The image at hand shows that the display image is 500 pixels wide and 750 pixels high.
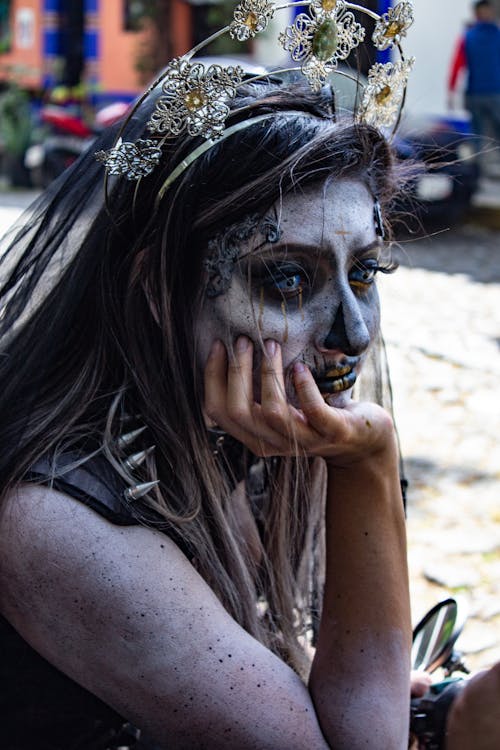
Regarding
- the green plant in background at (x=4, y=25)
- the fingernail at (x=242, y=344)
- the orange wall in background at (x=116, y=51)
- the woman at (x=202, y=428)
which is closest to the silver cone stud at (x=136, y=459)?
the woman at (x=202, y=428)

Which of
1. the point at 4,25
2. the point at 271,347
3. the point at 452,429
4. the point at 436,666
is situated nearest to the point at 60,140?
the point at 452,429

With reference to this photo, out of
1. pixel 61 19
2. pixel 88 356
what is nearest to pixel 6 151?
pixel 61 19

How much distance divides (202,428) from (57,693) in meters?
0.59

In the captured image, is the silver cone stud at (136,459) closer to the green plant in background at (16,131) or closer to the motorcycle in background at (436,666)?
the motorcycle in background at (436,666)

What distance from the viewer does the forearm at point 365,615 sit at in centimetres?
185

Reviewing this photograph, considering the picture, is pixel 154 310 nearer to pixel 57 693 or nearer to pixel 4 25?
pixel 57 693

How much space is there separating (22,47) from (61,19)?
3.68 ft

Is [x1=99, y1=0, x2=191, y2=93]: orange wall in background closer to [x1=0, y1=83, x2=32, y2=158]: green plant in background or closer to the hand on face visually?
[x1=0, y1=83, x2=32, y2=158]: green plant in background

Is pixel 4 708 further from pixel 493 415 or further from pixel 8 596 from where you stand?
pixel 493 415

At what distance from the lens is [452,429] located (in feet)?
16.4

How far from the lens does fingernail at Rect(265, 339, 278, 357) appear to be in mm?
1872

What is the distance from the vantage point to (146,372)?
6.37 feet

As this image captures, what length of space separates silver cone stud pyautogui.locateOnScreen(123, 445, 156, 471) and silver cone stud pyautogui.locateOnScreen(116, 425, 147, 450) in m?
0.03

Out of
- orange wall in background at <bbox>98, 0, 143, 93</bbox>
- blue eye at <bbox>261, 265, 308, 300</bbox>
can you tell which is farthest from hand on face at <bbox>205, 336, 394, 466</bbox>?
orange wall in background at <bbox>98, 0, 143, 93</bbox>
